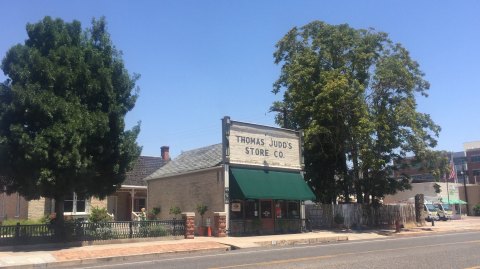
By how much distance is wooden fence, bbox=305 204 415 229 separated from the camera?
33.0 m

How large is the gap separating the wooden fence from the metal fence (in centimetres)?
1210

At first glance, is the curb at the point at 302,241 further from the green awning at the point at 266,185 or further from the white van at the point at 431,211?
the white van at the point at 431,211

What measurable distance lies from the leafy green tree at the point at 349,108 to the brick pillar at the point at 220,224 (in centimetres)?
929

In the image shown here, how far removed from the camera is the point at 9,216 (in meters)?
33.6

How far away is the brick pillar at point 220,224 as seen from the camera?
25.4 m

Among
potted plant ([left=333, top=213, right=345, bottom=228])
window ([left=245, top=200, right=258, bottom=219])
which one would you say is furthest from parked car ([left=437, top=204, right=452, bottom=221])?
window ([left=245, top=200, right=258, bottom=219])

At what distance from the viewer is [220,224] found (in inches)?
1003

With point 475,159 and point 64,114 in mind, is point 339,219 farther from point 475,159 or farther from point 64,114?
point 475,159

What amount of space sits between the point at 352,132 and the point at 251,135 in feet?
24.4

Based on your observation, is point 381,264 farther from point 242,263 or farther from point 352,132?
point 352,132

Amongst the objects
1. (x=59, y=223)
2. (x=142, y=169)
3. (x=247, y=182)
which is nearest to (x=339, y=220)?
(x=247, y=182)

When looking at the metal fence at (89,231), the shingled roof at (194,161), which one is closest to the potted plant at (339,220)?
the shingled roof at (194,161)

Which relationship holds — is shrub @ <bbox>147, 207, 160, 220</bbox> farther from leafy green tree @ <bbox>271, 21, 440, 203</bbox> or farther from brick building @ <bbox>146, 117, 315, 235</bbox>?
leafy green tree @ <bbox>271, 21, 440, 203</bbox>

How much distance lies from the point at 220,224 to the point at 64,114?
34.4ft
